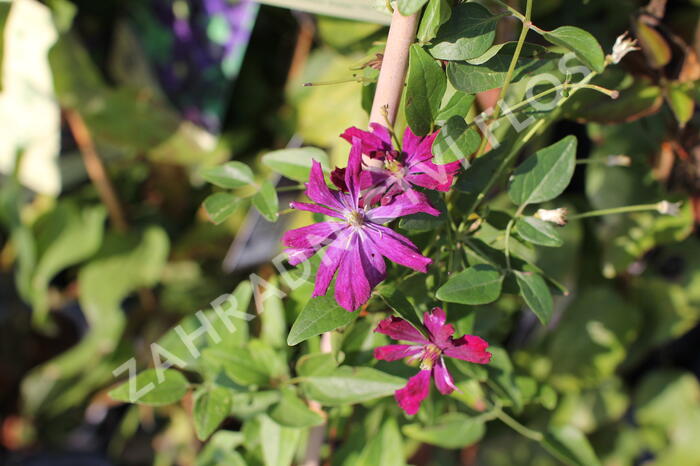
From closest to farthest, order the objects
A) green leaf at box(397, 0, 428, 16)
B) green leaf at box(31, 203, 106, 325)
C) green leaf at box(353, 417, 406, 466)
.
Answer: green leaf at box(397, 0, 428, 16) < green leaf at box(353, 417, 406, 466) < green leaf at box(31, 203, 106, 325)

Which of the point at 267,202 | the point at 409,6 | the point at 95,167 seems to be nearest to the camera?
the point at 409,6

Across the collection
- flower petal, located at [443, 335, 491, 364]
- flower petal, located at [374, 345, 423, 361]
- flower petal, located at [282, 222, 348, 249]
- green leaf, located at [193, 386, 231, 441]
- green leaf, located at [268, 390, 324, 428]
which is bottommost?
green leaf, located at [268, 390, 324, 428]

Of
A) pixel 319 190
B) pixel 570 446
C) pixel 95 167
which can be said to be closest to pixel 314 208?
pixel 319 190

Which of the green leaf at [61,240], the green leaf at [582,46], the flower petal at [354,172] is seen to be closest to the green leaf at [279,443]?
the flower petal at [354,172]

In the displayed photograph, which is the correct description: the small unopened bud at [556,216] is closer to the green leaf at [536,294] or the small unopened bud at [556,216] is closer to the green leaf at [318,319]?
the green leaf at [536,294]

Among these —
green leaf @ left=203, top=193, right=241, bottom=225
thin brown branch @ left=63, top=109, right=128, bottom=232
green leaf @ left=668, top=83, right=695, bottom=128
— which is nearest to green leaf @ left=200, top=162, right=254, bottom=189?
green leaf @ left=203, top=193, right=241, bottom=225

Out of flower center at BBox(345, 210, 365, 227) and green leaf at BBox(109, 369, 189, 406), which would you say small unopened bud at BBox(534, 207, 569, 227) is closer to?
flower center at BBox(345, 210, 365, 227)

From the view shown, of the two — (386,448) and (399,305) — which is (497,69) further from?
(386,448)
